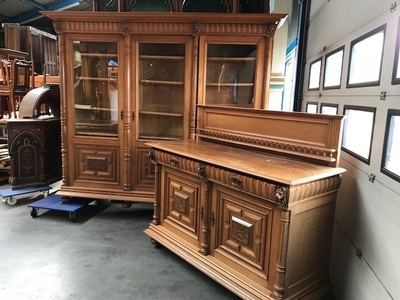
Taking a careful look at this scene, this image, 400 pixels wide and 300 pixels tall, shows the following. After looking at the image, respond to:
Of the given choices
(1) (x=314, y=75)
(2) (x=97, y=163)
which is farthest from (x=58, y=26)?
(1) (x=314, y=75)

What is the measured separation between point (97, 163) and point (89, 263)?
1195 millimetres

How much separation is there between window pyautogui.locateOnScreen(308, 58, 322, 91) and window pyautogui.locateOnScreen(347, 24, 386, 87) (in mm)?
688

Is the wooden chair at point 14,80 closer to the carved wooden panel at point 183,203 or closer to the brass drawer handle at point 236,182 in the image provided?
the carved wooden panel at point 183,203

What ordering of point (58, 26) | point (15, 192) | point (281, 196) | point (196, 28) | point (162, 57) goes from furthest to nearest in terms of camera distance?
point (15, 192)
point (162, 57)
point (58, 26)
point (196, 28)
point (281, 196)

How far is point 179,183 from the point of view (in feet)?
8.09

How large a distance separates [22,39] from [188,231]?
9072mm

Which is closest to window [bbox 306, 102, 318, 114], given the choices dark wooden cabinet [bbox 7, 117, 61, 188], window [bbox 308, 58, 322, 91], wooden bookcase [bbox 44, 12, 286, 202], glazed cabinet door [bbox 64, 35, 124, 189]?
window [bbox 308, 58, 322, 91]

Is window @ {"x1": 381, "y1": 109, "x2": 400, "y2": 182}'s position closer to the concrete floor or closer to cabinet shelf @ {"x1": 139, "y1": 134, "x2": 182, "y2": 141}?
the concrete floor

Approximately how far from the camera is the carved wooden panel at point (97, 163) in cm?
336

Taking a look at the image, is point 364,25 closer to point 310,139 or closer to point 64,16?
point 310,139

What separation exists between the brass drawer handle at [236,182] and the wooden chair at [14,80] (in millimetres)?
4572

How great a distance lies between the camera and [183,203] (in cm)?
244

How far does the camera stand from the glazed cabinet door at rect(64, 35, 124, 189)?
130 inches

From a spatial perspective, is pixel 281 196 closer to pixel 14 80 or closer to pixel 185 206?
pixel 185 206
